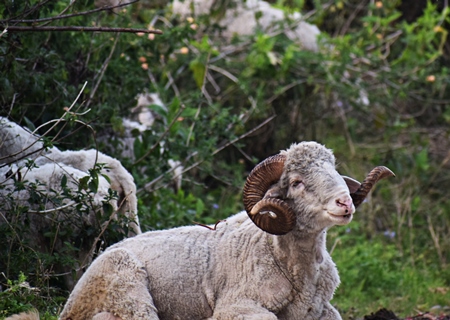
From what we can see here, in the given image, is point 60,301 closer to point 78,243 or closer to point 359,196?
Result: point 78,243

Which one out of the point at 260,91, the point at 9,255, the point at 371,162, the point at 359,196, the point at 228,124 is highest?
the point at 359,196

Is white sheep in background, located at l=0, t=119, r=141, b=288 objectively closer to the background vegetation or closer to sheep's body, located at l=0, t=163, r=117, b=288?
sheep's body, located at l=0, t=163, r=117, b=288

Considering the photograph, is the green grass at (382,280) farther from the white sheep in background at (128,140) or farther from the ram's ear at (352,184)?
the ram's ear at (352,184)

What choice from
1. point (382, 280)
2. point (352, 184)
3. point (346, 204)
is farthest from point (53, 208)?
point (382, 280)

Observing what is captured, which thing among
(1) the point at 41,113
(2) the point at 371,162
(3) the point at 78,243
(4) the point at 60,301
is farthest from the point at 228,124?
(2) the point at 371,162

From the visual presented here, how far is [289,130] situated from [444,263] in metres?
3.78

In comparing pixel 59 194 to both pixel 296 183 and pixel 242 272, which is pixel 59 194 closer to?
pixel 242 272

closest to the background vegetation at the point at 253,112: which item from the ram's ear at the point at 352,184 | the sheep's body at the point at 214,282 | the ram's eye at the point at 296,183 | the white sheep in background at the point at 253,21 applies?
the white sheep in background at the point at 253,21

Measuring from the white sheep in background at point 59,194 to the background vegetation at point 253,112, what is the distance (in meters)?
0.27

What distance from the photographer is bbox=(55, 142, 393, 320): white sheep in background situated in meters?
5.09

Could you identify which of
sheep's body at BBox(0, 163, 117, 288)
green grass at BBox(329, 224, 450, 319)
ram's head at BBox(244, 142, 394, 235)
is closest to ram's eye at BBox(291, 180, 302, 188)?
ram's head at BBox(244, 142, 394, 235)

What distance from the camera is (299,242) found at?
525cm

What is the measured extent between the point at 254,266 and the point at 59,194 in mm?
1772

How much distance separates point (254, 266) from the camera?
5316 mm
